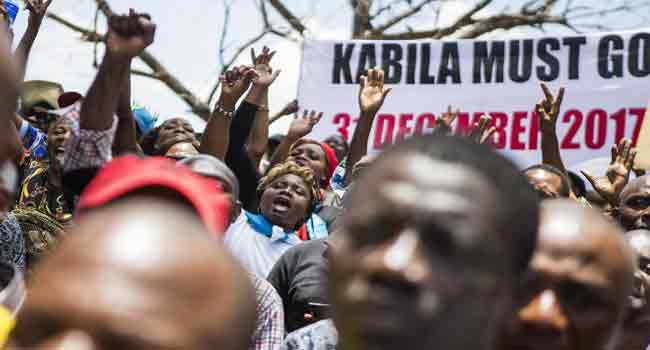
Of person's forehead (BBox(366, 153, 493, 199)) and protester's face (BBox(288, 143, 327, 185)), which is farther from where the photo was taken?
protester's face (BBox(288, 143, 327, 185))

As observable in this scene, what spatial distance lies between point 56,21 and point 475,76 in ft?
28.1

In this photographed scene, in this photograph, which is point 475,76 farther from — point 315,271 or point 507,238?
point 507,238

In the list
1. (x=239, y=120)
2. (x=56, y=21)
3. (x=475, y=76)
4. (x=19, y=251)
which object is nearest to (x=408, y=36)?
(x=56, y=21)

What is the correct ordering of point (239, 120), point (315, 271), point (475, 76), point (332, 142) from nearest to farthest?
point (315, 271) → point (239, 120) → point (332, 142) → point (475, 76)

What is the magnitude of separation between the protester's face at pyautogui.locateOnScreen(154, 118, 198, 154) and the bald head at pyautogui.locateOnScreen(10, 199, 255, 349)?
13.7 ft

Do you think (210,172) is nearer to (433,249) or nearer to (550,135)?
(433,249)

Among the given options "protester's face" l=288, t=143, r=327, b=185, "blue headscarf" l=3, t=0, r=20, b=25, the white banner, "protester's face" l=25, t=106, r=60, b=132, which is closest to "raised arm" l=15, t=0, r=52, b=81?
"blue headscarf" l=3, t=0, r=20, b=25

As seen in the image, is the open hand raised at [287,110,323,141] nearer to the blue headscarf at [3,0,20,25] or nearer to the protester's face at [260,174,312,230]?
the protester's face at [260,174,312,230]

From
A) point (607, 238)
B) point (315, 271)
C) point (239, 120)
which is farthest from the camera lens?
point (239, 120)

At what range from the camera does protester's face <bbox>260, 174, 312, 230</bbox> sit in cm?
522

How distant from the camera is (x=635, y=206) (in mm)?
5668

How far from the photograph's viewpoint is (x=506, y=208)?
1538mm

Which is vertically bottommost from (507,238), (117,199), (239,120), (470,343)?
(239,120)

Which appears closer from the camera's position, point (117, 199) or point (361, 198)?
point (117, 199)
